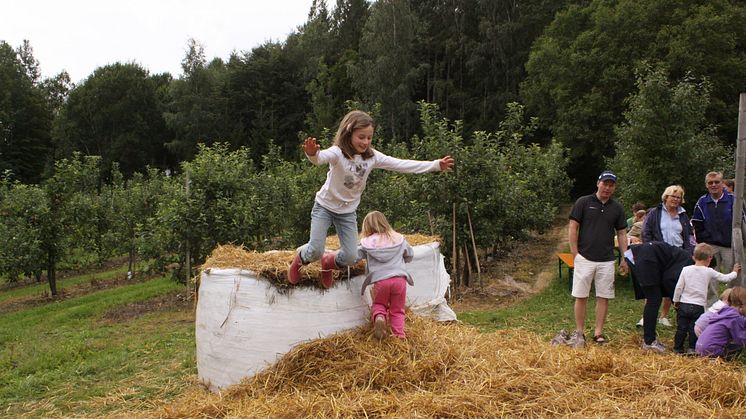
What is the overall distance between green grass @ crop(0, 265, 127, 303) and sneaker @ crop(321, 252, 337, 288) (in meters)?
14.0

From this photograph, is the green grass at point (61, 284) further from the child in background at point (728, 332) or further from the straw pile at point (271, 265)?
the child in background at point (728, 332)

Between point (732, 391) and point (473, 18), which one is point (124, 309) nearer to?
point (732, 391)

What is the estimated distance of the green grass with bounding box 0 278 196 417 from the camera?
5.66m

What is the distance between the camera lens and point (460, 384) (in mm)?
4336

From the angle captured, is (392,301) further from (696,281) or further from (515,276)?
(515,276)

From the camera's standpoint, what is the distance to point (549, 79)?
32.2m

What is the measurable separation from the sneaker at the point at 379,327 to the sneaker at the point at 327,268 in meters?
0.52

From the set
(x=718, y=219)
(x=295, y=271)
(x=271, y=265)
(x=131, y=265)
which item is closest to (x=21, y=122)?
(x=131, y=265)

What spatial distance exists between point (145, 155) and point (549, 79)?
125 ft

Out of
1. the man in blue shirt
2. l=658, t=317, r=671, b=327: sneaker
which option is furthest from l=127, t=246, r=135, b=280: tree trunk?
the man in blue shirt

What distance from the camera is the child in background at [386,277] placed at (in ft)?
16.3

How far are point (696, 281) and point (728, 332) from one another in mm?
655

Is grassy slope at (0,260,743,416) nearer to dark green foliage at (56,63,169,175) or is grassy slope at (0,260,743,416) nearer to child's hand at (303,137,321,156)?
child's hand at (303,137,321,156)

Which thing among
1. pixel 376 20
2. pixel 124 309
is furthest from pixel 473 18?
pixel 124 309
